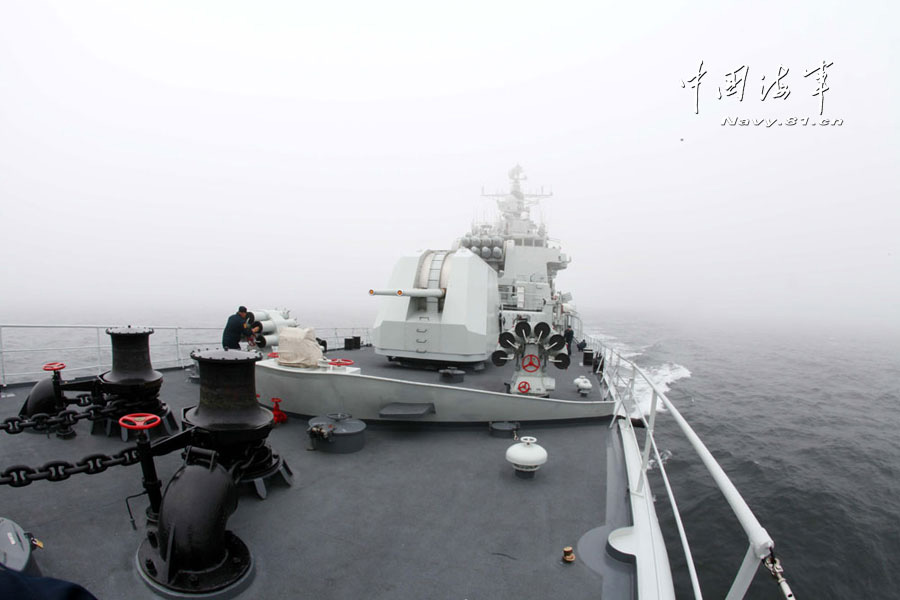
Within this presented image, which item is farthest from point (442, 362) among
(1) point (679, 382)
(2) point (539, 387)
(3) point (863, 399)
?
(3) point (863, 399)

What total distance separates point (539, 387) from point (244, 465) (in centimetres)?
391

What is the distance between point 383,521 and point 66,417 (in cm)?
292

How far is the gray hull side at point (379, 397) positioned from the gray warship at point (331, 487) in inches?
0.7

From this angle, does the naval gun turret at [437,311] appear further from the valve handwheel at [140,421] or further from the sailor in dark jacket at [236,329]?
the valve handwheel at [140,421]

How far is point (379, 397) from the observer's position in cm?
564

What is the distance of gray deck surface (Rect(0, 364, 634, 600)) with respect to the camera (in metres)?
2.76

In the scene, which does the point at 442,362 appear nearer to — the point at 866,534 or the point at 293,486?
the point at 293,486

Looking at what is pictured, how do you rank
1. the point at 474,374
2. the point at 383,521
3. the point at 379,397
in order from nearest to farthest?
the point at 383,521, the point at 379,397, the point at 474,374

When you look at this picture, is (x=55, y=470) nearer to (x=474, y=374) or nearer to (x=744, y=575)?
(x=744, y=575)

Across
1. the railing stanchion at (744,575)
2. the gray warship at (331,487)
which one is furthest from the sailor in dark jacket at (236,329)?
the railing stanchion at (744,575)

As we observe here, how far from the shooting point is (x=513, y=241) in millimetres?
16875

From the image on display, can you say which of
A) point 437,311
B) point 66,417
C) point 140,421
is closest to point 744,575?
point 140,421

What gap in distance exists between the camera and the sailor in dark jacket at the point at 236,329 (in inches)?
270

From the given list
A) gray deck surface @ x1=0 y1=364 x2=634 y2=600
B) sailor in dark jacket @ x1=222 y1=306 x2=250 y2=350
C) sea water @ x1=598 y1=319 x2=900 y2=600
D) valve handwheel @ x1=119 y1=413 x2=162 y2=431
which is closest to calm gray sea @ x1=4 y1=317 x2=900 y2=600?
sea water @ x1=598 y1=319 x2=900 y2=600
